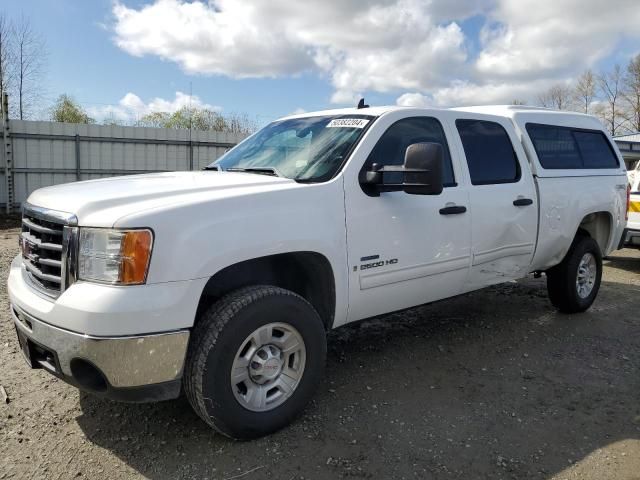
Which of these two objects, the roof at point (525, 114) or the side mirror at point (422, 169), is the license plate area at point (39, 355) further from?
the roof at point (525, 114)

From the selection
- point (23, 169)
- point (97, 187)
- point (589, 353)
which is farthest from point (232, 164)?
point (23, 169)

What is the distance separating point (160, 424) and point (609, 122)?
62874 mm

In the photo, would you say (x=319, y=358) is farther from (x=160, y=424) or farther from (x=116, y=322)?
(x=116, y=322)

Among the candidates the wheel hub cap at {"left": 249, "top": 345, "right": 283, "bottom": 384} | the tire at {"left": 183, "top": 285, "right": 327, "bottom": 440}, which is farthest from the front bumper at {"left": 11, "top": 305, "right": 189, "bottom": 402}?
the wheel hub cap at {"left": 249, "top": 345, "right": 283, "bottom": 384}

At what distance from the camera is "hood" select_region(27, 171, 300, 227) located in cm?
261

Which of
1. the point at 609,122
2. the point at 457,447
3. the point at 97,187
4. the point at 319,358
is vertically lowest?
the point at 457,447

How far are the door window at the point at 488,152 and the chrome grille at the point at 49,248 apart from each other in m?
3.00

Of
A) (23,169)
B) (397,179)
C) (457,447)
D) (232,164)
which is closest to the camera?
(457,447)

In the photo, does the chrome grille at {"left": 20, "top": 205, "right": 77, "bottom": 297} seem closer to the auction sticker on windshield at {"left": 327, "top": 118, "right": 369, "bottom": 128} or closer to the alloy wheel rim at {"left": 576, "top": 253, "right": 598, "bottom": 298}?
the auction sticker on windshield at {"left": 327, "top": 118, "right": 369, "bottom": 128}

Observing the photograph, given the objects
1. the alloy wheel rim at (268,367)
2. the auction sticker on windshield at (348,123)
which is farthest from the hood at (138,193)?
the alloy wheel rim at (268,367)

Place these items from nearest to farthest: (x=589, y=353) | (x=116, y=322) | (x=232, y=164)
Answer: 1. (x=116, y=322)
2. (x=232, y=164)
3. (x=589, y=353)

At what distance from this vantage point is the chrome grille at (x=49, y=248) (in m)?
2.62

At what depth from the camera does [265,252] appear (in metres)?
2.91

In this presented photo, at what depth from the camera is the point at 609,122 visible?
183 ft
